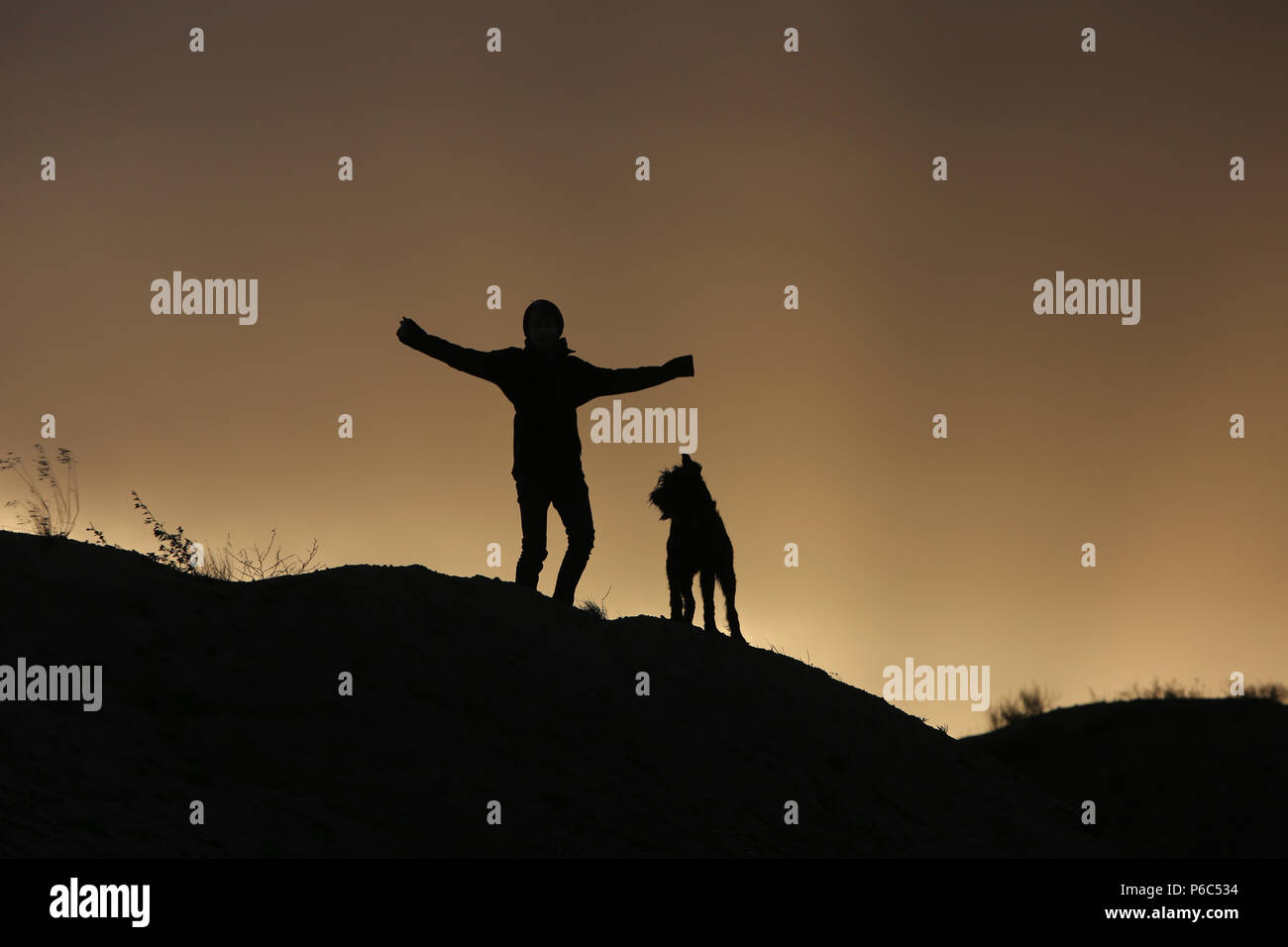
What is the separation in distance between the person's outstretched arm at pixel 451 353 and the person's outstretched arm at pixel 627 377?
752mm

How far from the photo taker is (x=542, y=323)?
34.3 ft

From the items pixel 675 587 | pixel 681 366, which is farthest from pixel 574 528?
pixel 675 587

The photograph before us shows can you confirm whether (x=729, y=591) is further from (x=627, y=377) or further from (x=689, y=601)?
(x=627, y=377)

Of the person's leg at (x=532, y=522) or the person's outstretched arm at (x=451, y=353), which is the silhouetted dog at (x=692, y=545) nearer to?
the person's leg at (x=532, y=522)

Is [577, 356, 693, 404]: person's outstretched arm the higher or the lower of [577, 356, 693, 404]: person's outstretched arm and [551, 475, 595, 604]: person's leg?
the higher

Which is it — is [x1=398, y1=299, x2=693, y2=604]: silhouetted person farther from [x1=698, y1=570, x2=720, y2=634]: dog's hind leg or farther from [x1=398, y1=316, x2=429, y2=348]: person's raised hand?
[x1=698, y1=570, x2=720, y2=634]: dog's hind leg

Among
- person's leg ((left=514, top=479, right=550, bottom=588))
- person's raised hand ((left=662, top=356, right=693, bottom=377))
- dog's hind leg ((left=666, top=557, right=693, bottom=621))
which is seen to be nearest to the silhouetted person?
person's leg ((left=514, top=479, right=550, bottom=588))

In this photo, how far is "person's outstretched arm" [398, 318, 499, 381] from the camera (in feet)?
33.9

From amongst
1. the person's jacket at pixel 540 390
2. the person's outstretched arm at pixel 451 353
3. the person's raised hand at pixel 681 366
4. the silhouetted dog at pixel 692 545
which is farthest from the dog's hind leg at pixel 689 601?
the person's outstretched arm at pixel 451 353

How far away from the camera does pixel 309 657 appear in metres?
8.62

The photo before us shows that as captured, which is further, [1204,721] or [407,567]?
[1204,721]
